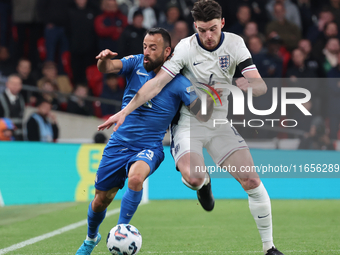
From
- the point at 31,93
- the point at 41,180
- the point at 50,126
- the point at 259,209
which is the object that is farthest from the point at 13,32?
the point at 259,209

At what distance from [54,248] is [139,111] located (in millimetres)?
1810

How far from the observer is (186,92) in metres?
5.11

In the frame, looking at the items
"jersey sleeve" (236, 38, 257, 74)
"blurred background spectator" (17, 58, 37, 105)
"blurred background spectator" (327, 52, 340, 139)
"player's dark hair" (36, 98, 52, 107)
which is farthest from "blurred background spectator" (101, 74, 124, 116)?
"jersey sleeve" (236, 38, 257, 74)

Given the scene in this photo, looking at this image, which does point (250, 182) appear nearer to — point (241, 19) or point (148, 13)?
point (241, 19)

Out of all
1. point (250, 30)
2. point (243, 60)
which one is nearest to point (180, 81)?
point (243, 60)

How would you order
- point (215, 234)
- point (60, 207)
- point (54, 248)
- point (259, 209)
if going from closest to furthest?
point (259, 209), point (54, 248), point (215, 234), point (60, 207)

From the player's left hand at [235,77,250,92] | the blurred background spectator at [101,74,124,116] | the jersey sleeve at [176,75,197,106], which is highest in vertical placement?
the player's left hand at [235,77,250,92]

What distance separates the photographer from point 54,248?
216 inches

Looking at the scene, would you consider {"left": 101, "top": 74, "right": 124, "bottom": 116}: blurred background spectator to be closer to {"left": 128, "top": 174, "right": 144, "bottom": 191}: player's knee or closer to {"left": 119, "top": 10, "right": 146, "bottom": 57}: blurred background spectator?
{"left": 119, "top": 10, "right": 146, "bottom": 57}: blurred background spectator

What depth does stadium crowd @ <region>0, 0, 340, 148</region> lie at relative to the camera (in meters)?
11.5

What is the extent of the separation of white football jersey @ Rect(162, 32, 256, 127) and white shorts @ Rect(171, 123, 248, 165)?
10 centimetres

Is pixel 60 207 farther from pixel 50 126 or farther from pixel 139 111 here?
pixel 139 111

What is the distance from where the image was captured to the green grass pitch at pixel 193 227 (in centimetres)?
549

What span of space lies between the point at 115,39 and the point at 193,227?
6602mm
